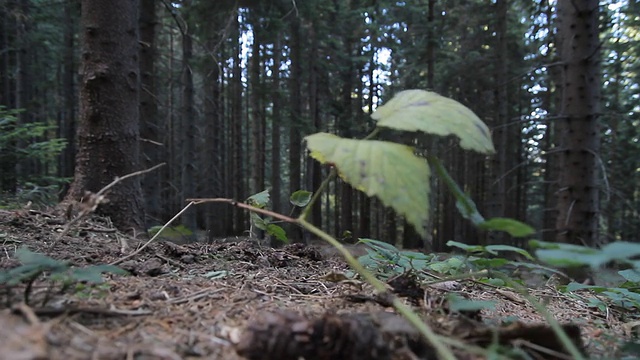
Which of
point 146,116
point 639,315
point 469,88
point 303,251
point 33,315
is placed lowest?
point 639,315

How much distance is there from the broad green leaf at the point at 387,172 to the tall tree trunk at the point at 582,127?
13.0ft

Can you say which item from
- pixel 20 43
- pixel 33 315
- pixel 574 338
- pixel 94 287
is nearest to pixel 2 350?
pixel 33 315

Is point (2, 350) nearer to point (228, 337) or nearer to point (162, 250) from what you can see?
point (228, 337)

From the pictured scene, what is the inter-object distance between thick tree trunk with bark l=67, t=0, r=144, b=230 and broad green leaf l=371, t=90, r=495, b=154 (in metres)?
2.47

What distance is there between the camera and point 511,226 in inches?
41.7

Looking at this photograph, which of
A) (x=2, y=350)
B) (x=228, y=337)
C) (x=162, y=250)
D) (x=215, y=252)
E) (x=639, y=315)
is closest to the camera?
(x=2, y=350)

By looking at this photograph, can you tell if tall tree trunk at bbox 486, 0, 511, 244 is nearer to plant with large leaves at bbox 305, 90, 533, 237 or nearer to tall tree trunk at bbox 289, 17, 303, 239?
tall tree trunk at bbox 289, 17, 303, 239

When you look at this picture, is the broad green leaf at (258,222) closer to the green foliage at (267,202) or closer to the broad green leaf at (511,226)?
the green foliage at (267,202)

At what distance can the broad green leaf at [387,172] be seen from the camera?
1.05m

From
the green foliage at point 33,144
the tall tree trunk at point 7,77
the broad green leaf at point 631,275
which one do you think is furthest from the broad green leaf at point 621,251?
the tall tree trunk at point 7,77

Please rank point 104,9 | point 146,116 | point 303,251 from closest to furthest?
point 303,251 → point 104,9 → point 146,116

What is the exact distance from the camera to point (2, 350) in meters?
0.76

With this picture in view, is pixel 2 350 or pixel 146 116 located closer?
pixel 2 350

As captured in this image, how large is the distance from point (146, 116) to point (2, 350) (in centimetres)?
806
